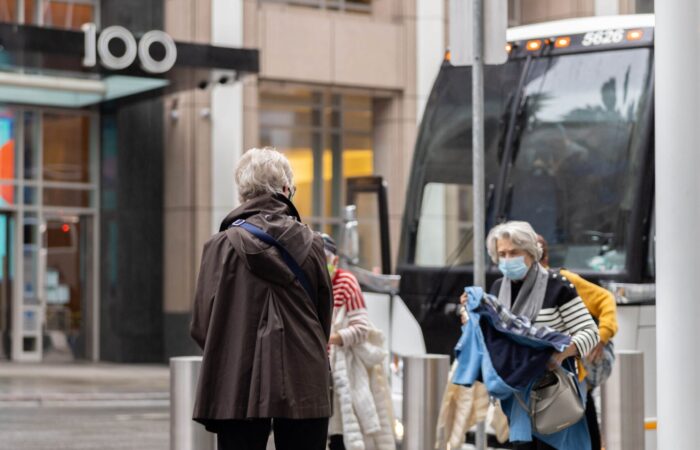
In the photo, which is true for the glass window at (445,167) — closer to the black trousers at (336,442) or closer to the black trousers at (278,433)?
the black trousers at (336,442)

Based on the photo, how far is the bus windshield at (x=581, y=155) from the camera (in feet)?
31.5

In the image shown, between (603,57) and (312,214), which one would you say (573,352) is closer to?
(603,57)

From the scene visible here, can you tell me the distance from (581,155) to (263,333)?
5.39 meters

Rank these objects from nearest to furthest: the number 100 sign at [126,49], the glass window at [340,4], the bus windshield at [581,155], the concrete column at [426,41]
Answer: the bus windshield at [581,155] → the number 100 sign at [126,49] → the glass window at [340,4] → the concrete column at [426,41]

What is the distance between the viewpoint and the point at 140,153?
76.2 feet

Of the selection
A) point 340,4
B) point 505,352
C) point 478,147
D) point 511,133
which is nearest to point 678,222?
point 505,352

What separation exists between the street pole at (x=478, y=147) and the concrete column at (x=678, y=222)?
2891mm

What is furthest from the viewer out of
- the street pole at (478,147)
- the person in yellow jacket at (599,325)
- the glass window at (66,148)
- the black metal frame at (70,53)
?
the glass window at (66,148)

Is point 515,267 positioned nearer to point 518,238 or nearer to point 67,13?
point 518,238

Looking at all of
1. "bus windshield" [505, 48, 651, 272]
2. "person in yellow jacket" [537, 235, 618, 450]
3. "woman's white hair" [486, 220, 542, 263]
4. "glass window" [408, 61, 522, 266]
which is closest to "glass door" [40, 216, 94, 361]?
"glass window" [408, 61, 522, 266]

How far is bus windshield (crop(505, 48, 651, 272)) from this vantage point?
31.5ft

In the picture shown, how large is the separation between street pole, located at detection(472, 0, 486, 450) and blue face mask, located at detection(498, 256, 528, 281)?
357mm

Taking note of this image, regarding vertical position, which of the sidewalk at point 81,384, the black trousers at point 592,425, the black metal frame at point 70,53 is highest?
the black metal frame at point 70,53

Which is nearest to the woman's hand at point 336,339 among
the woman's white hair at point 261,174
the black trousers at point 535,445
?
the black trousers at point 535,445
